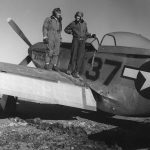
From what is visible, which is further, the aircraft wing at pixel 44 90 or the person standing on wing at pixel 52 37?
the person standing on wing at pixel 52 37

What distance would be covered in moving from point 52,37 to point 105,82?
2.14 m

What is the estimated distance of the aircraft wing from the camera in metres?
5.30

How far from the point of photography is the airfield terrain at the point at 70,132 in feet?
16.8

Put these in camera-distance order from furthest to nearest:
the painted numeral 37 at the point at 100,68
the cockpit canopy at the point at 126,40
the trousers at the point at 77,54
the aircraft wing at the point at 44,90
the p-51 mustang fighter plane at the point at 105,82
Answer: the trousers at the point at 77,54
the cockpit canopy at the point at 126,40
the painted numeral 37 at the point at 100,68
the p-51 mustang fighter plane at the point at 105,82
the aircraft wing at the point at 44,90

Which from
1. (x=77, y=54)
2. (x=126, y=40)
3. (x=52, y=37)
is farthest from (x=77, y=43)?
(x=126, y=40)

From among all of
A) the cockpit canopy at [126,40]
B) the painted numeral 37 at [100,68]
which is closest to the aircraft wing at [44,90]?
the painted numeral 37 at [100,68]

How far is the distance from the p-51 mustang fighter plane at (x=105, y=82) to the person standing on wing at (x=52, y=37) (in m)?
0.99

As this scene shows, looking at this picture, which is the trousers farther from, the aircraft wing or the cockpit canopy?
the aircraft wing

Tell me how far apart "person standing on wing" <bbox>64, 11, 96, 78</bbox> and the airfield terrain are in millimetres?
1216

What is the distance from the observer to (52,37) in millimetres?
7754

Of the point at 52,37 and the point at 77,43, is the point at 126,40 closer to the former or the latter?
the point at 77,43

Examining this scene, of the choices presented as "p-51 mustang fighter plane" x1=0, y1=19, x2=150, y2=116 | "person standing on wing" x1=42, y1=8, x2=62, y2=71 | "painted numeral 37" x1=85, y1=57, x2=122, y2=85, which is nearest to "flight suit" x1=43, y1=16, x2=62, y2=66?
"person standing on wing" x1=42, y1=8, x2=62, y2=71

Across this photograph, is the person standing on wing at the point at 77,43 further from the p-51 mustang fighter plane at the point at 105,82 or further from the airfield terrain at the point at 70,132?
the airfield terrain at the point at 70,132

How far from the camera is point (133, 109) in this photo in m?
5.73
